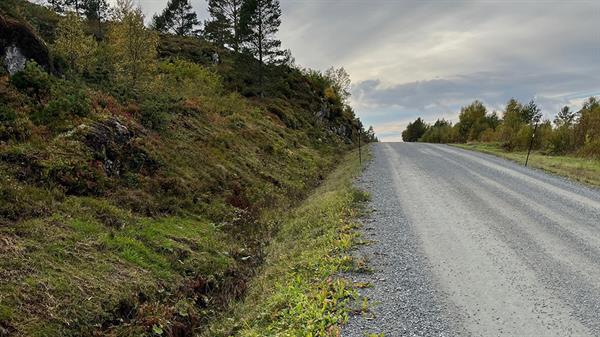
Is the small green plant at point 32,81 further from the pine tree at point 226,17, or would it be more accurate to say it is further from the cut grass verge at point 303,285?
the pine tree at point 226,17

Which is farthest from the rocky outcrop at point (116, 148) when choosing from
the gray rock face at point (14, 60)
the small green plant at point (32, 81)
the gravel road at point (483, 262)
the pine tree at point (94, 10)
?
the pine tree at point (94, 10)

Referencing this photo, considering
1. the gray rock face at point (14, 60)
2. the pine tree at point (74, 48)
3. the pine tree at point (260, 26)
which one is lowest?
the gray rock face at point (14, 60)

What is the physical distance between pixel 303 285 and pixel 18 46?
44.1 feet

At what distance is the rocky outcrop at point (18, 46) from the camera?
1271 centimetres

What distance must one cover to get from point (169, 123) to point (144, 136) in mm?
3065

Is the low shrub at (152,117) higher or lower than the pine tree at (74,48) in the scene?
lower

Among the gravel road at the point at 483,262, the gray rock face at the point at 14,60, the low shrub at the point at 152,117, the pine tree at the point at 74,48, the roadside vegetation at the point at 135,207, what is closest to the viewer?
the gravel road at the point at 483,262

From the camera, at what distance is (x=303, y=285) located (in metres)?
6.91

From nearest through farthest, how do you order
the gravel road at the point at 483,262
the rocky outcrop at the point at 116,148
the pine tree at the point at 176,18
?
the gravel road at the point at 483,262
the rocky outcrop at the point at 116,148
the pine tree at the point at 176,18

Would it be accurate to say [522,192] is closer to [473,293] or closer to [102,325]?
[473,293]

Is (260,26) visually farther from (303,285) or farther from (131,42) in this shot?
(303,285)

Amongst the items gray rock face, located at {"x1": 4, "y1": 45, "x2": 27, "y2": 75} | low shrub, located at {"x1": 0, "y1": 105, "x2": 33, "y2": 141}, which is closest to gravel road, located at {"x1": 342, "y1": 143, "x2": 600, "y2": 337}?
low shrub, located at {"x1": 0, "y1": 105, "x2": 33, "y2": 141}

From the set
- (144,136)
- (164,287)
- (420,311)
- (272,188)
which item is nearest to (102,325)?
(164,287)

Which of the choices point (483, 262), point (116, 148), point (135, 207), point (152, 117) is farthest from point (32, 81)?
point (483, 262)
